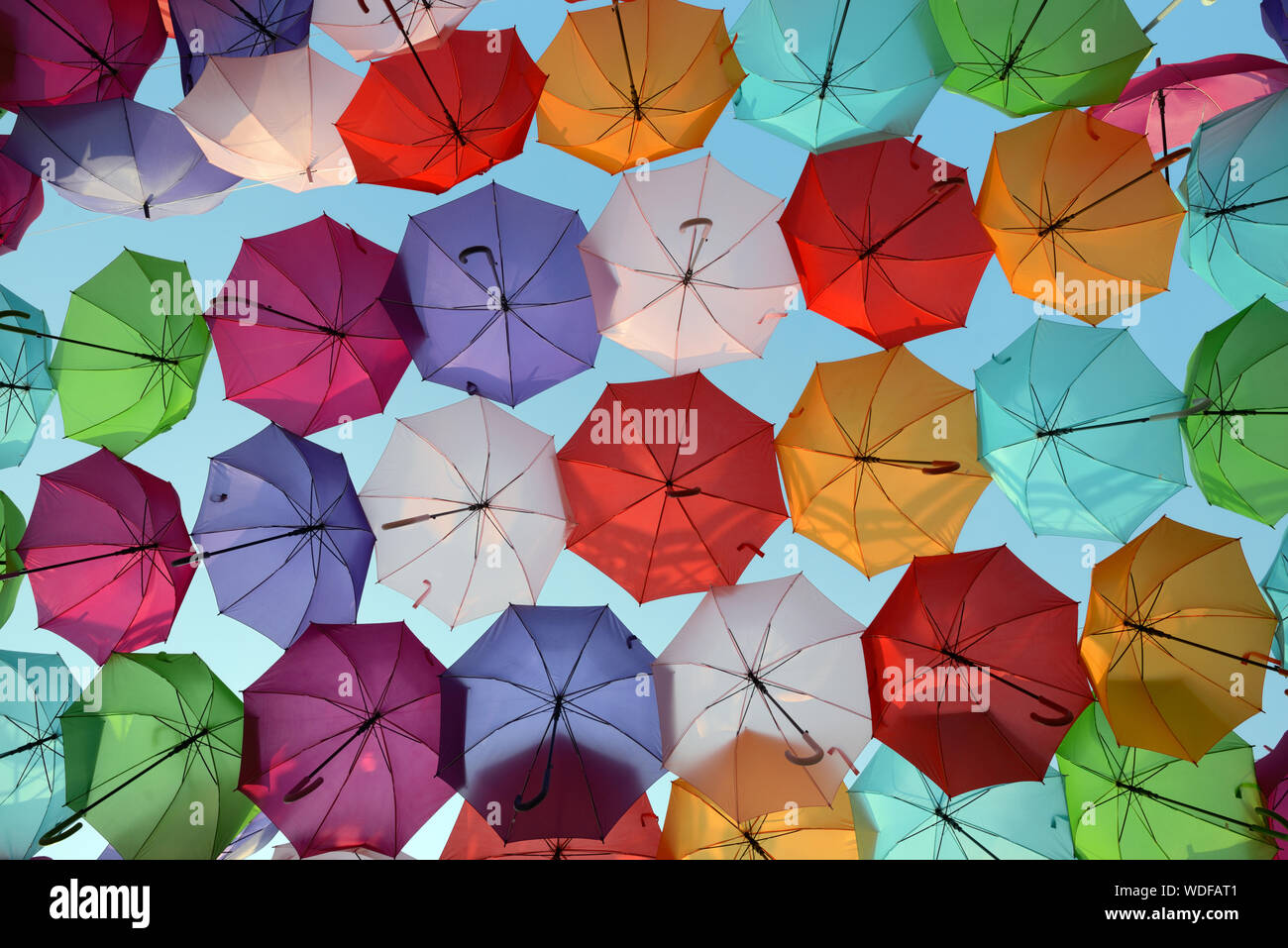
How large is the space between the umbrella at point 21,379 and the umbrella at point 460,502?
13.2 ft

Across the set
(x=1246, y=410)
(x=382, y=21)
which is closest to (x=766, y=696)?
(x=1246, y=410)

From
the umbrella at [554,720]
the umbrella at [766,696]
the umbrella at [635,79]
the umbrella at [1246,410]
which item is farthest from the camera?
the umbrella at [635,79]

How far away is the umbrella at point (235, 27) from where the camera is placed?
337 inches

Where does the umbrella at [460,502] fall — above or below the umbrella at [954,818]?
above

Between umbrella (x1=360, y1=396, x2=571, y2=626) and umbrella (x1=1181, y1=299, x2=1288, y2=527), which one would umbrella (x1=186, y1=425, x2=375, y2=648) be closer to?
umbrella (x1=360, y1=396, x2=571, y2=626)

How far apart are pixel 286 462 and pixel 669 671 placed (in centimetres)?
447

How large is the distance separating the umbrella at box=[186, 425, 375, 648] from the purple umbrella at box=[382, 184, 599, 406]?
1624 mm

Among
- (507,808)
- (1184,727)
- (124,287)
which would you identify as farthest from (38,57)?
(1184,727)

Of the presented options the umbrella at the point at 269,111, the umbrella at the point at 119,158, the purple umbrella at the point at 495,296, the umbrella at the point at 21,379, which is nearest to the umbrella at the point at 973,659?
the purple umbrella at the point at 495,296

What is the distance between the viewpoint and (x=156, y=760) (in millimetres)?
8219

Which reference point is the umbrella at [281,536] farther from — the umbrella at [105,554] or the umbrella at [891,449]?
the umbrella at [891,449]

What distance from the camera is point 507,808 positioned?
771 cm
